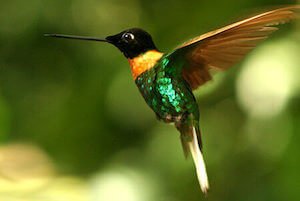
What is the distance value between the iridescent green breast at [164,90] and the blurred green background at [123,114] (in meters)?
0.80

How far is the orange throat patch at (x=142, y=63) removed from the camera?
1.78 feet

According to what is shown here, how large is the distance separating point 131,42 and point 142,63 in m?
0.03

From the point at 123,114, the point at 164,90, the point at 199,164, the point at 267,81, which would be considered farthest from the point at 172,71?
the point at 123,114

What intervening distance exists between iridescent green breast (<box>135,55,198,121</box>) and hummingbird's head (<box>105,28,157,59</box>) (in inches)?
1.3

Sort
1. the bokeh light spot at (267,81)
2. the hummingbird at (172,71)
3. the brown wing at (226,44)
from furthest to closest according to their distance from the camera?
the bokeh light spot at (267,81) < the hummingbird at (172,71) < the brown wing at (226,44)

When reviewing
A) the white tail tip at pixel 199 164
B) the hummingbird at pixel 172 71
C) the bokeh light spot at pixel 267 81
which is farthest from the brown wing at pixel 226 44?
the bokeh light spot at pixel 267 81

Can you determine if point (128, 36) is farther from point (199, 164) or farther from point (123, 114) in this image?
point (123, 114)

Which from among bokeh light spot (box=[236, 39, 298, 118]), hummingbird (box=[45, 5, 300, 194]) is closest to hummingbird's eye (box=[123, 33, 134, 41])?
hummingbird (box=[45, 5, 300, 194])

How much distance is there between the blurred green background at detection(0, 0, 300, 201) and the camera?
1.35 m

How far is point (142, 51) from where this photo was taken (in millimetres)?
553

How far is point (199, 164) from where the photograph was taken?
46 centimetres

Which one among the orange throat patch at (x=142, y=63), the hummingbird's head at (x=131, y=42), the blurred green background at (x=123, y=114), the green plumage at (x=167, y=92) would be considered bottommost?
the blurred green background at (x=123, y=114)

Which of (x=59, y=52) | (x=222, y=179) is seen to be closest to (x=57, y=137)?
(x=59, y=52)

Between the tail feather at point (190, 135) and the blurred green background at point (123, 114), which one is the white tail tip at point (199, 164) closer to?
the tail feather at point (190, 135)
